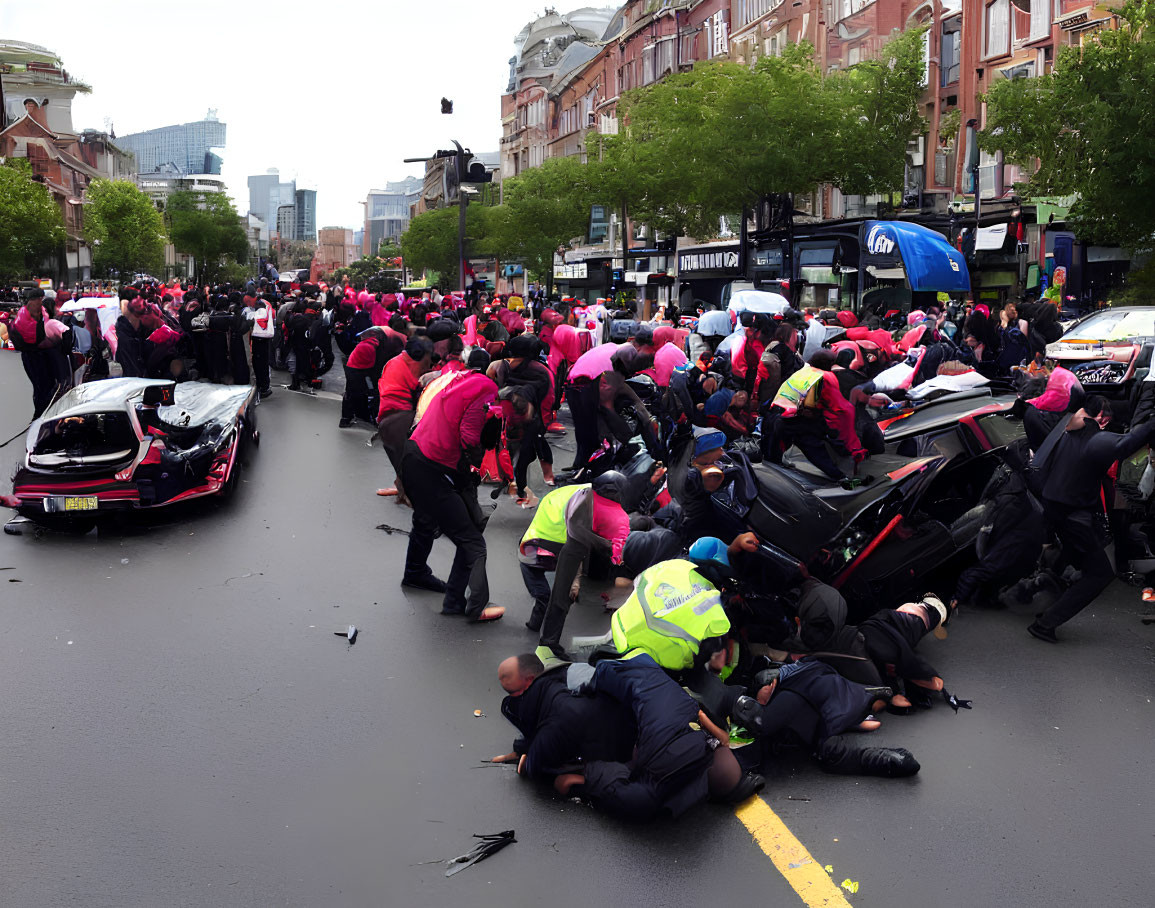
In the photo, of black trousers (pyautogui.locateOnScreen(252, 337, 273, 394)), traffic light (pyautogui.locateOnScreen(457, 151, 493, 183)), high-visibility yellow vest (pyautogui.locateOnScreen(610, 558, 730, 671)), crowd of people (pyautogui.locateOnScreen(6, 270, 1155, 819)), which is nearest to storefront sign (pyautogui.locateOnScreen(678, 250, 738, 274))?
traffic light (pyautogui.locateOnScreen(457, 151, 493, 183))

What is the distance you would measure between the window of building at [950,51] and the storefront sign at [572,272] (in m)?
24.0

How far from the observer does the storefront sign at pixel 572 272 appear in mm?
57875

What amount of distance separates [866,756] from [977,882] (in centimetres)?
102

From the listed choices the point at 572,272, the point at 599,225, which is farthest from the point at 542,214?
the point at 599,225

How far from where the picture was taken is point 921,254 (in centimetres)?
2192

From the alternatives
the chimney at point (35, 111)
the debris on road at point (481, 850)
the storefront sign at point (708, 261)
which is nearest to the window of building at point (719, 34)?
the storefront sign at point (708, 261)

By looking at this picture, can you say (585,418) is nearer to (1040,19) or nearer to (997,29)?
(1040,19)

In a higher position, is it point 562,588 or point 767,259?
point 767,259

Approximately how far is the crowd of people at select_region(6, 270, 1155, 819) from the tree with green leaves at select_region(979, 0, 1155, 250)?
20.4 ft

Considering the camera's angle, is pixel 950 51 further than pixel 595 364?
Yes

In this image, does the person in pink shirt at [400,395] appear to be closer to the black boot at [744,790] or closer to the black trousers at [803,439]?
the black trousers at [803,439]

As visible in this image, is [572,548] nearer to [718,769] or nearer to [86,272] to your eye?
[718,769]

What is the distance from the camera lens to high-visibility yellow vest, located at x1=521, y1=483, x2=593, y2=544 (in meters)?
7.36

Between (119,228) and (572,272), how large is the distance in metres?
48.9
